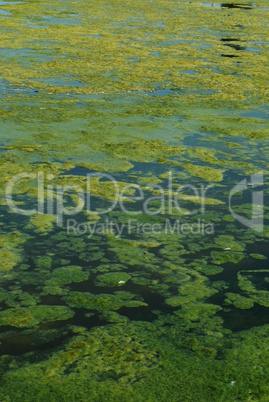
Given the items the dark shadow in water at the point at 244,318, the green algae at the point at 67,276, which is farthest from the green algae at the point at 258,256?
the green algae at the point at 67,276

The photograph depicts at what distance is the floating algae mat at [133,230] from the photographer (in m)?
2.78

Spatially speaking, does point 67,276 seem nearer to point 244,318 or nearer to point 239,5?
point 244,318

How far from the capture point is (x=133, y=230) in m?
4.22

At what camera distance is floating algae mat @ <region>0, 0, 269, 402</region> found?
278cm

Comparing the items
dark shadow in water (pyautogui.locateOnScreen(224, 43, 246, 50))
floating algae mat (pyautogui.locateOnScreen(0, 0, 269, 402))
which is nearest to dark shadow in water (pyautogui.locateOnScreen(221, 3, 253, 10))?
dark shadow in water (pyautogui.locateOnScreen(224, 43, 246, 50))

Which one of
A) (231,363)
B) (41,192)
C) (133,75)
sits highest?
(133,75)

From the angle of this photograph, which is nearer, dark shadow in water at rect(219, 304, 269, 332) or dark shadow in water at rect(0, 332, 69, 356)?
dark shadow in water at rect(0, 332, 69, 356)

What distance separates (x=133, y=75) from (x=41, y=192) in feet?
13.3

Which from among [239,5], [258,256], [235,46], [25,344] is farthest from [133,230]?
[239,5]

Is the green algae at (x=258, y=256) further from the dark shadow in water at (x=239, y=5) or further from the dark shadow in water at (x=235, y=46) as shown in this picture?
the dark shadow in water at (x=239, y=5)

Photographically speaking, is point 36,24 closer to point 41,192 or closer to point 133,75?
point 133,75

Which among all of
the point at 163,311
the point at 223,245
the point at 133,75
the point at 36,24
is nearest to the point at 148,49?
the point at 133,75

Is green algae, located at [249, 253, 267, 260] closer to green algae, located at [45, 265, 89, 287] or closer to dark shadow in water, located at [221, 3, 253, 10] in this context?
green algae, located at [45, 265, 89, 287]

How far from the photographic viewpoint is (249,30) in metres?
13.0
